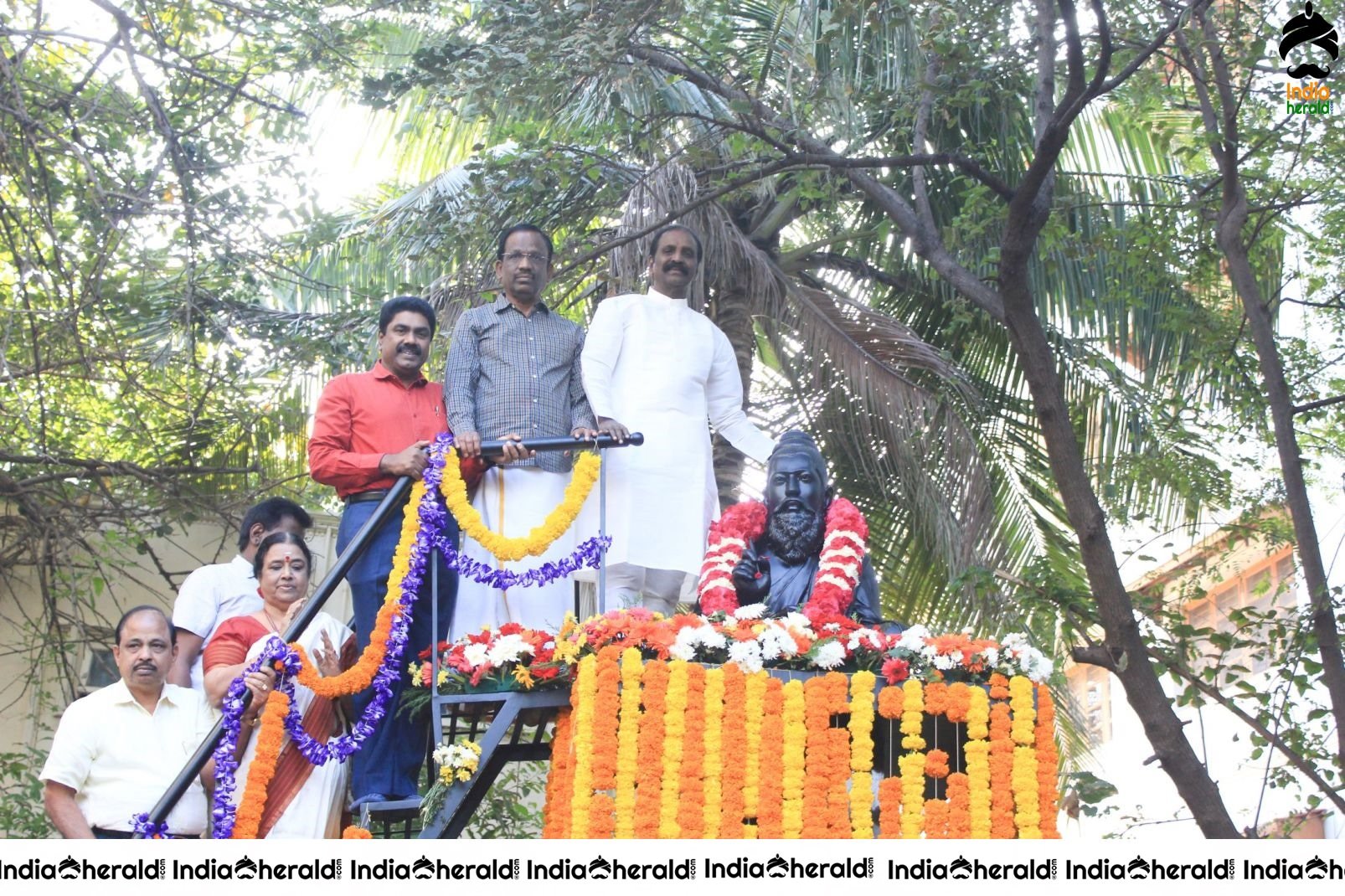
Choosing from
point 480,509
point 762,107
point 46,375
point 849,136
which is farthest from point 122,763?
point 849,136

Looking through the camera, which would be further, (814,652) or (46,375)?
(46,375)

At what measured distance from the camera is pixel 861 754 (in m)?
5.39

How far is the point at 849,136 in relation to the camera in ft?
29.4

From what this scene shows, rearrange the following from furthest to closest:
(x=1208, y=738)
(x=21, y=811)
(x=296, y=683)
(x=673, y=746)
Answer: (x=1208, y=738), (x=21, y=811), (x=296, y=683), (x=673, y=746)

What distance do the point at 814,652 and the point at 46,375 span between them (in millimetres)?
5429

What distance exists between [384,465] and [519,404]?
67cm

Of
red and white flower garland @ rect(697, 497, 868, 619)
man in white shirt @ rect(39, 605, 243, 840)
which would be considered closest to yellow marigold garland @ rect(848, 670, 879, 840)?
red and white flower garland @ rect(697, 497, 868, 619)

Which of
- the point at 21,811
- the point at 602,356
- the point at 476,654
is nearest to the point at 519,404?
the point at 602,356

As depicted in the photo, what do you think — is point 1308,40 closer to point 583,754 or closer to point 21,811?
point 583,754

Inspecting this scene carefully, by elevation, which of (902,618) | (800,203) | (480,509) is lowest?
(480,509)

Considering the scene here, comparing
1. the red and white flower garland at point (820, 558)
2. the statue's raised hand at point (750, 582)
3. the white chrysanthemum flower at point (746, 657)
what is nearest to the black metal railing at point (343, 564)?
the red and white flower garland at point (820, 558)

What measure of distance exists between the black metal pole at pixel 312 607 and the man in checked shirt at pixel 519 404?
0.43 metres
